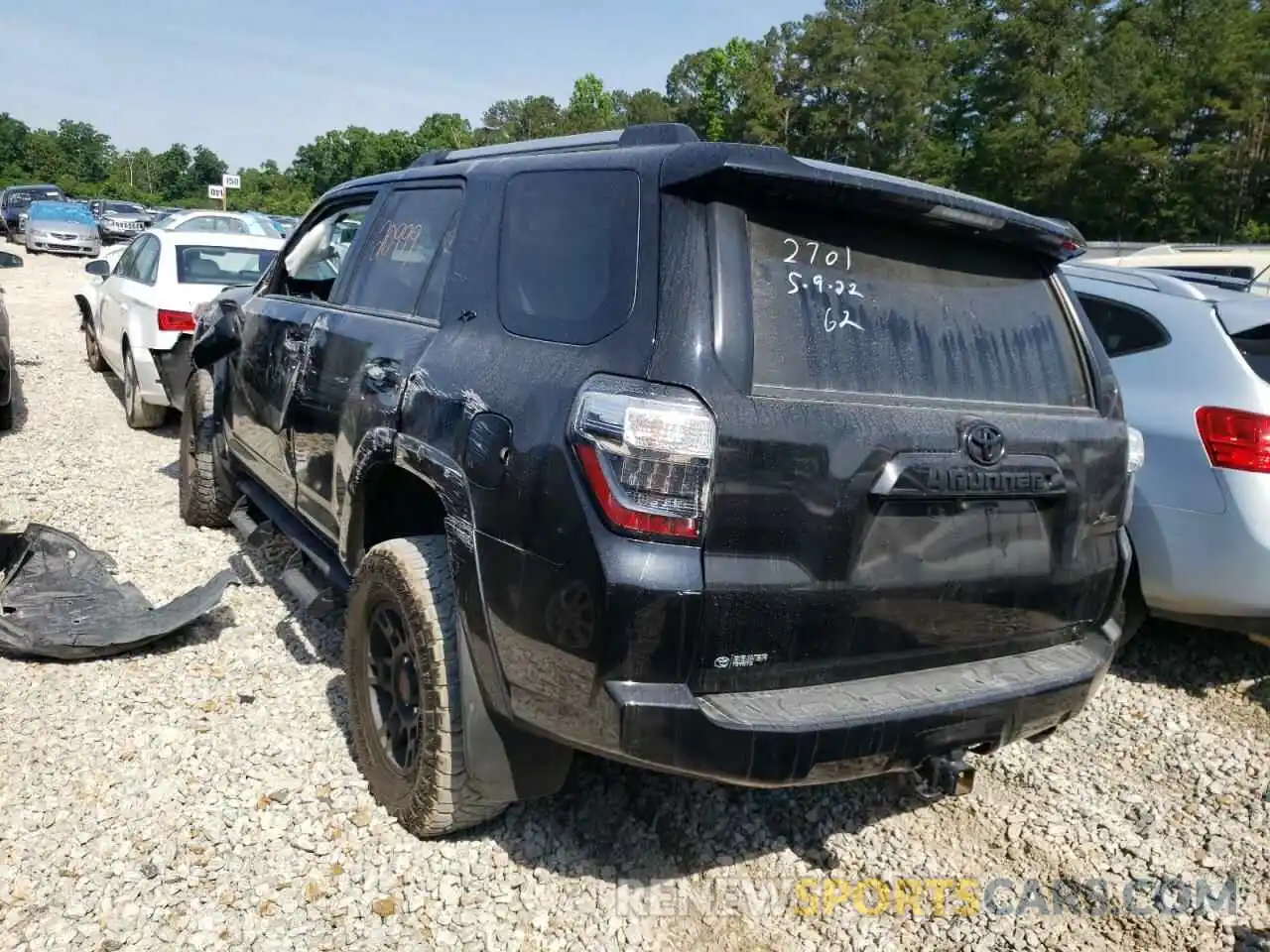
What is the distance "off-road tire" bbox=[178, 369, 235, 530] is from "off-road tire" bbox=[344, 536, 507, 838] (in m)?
2.62

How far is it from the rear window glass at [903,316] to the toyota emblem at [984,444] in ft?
0.42

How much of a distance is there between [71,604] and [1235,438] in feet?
15.6

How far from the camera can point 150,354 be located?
23.6 feet

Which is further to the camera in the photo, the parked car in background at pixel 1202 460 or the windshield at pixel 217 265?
the windshield at pixel 217 265

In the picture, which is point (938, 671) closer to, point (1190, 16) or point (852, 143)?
point (1190, 16)

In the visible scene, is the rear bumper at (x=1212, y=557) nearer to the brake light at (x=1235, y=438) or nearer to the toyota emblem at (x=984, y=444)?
the brake light at (x=1235, y=438)

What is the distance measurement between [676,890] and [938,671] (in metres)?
0.98

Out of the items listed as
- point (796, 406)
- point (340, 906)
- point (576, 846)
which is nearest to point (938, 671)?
point (796, 406)

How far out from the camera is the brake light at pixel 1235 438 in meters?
3.80

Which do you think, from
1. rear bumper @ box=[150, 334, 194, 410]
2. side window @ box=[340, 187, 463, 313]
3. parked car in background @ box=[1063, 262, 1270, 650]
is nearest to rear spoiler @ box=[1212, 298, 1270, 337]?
parked car in background @ box=[1063, 262, 1270, 650]

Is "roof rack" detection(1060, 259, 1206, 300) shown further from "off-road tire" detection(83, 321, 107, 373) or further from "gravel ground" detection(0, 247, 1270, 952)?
"off-road tire" detection(83, 321, 107, 373)

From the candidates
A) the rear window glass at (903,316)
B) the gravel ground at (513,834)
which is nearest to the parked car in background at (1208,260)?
the gravel ground at (513,834)

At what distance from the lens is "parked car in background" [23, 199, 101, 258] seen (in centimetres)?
2780

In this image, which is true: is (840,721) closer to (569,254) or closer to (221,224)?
(569,254)
